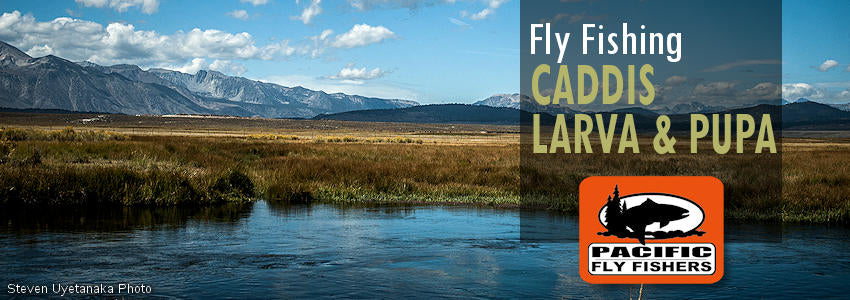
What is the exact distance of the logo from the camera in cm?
718

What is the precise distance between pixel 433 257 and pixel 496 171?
18.6m

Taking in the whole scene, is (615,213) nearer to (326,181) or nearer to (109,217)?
(109,217)

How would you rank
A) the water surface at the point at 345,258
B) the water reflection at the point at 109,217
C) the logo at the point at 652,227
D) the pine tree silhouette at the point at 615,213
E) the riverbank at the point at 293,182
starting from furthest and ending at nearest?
the riverbank at the point at 293,182
the water reflection at the point at 109,217
the water surface at the point at 345,258
the pine tree silhouette at the point at 615,213
the logo at the point at 652,227

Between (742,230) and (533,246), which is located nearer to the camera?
(533,246)

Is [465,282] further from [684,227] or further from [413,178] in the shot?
[413,178]

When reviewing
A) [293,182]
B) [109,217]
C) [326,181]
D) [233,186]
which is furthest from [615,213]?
[326,181]

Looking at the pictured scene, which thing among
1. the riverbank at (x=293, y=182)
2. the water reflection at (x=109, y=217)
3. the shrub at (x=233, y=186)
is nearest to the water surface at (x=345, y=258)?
the water reflection at (x=109, y=217)

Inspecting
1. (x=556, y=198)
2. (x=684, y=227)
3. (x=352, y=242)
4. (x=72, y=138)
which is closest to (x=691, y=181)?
(x=684, y=227)

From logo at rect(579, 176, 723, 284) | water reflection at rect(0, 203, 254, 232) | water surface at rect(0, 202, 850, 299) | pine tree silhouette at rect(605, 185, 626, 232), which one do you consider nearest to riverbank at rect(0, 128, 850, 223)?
water reflection at rect(0, 203, 254, 232)

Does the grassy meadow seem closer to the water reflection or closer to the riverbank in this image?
the riverbank

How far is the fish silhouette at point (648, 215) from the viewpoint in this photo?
7.25 metres

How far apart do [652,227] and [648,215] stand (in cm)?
14

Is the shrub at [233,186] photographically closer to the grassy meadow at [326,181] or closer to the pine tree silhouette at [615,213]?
the grassy meadow at [326,181]

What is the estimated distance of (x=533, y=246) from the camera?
17516mm
